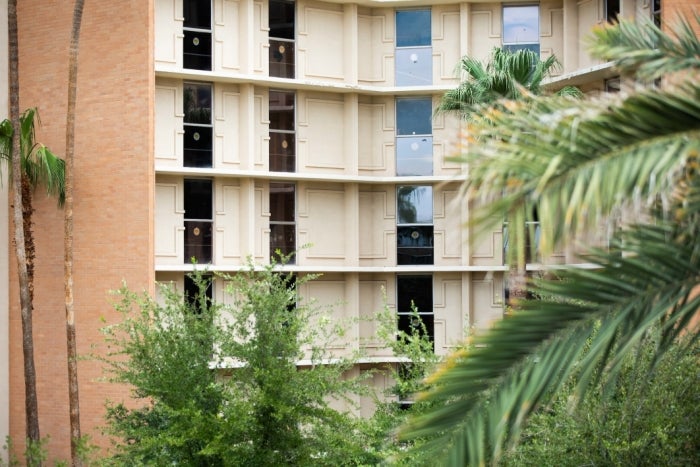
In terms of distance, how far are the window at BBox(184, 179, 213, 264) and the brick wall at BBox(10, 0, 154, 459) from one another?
2341mm

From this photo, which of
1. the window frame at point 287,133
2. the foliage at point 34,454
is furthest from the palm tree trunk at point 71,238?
the window frame at point 287,133

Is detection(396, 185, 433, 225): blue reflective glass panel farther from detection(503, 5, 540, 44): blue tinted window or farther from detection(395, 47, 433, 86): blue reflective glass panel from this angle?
detection(503, 5, 540, 44): blue tinted window

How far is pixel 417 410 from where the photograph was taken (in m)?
15.9

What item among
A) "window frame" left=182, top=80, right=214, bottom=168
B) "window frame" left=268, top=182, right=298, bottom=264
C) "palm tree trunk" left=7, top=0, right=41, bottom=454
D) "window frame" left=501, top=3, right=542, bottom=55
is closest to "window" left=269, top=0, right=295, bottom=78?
"window frame" left=182, top=80, right=214, bottom=168

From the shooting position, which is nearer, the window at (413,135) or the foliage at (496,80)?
the foliage at (496,80)

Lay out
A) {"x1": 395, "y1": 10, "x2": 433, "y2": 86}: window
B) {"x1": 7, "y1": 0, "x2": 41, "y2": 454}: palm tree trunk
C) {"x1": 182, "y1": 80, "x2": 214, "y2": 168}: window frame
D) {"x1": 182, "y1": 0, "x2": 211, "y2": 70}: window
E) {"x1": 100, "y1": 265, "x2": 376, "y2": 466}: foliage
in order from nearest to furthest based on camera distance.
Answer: {"x1": 100, "y1": 265, "x2": 376, "y2": 466}: foliage → {"x1": 7, "y1": 0, "x2": 41, "y2": 454}: palm tree trunk → {"x1": 182, "y1": 80, "x2": 214, "y2": 168}: window frame → {"x1": 182, "y1": 0, "x2": 211, "y2": 70}: window → {"x1": 395, "y1": 10, "x2": 433, "y2": 86}: window

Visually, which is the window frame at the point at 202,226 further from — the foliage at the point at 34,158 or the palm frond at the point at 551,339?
the palm frond at the point at 551,339

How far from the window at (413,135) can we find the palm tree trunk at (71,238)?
871 cm

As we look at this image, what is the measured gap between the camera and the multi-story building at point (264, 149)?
25250 millimetres

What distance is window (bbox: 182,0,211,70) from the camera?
1079 inches

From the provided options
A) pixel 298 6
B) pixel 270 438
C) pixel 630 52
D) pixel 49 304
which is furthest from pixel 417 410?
pixel 298 6

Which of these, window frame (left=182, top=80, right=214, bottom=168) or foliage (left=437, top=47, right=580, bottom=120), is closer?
foliage (left=437, top=47, right=580, bottom=120)

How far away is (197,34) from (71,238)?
6.18 meters

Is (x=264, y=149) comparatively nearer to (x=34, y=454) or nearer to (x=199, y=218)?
(x=199, y=218)
